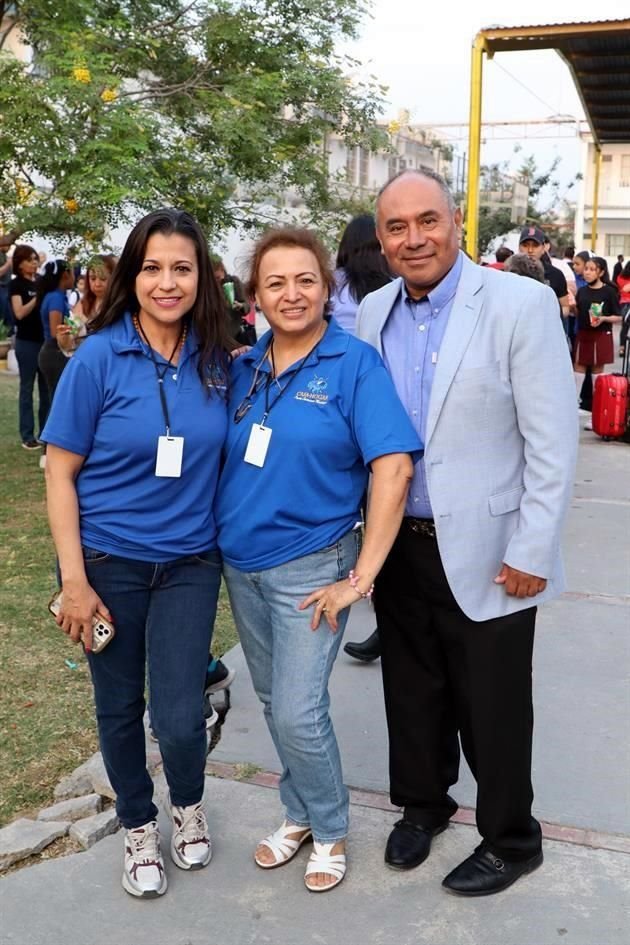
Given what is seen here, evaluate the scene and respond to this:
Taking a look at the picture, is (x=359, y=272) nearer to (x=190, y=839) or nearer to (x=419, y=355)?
(x=419, y=355)

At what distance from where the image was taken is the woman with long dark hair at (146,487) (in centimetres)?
260

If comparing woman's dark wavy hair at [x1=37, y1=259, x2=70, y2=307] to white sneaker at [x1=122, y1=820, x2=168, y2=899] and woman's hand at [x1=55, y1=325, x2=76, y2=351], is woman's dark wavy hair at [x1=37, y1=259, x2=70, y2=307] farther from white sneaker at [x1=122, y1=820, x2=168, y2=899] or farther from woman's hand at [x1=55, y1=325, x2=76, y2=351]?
white sneaker at [x1=122, y1=820, x2=168, y2=899]

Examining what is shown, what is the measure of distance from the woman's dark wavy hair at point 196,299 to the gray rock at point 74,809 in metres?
1.49

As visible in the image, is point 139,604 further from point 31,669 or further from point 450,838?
point 31,669

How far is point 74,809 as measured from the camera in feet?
10.7

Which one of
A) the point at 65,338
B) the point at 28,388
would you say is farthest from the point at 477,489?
the point at 28,388

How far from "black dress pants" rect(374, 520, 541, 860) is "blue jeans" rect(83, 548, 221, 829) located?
1.80 feet

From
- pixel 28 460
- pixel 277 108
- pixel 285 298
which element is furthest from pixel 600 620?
pixel 28 460

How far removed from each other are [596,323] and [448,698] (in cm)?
868

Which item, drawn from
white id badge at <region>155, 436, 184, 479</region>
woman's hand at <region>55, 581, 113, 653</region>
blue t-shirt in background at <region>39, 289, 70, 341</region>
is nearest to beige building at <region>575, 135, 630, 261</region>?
blue t-shirt in background at <region>39, 289, 70, 341</region>

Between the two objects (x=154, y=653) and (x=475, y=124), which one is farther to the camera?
(x=475, y=124)

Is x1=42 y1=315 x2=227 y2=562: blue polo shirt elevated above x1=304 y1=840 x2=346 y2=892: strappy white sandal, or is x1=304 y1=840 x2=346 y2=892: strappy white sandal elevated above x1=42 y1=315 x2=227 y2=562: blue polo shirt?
x1=42 y1=315 x2=227 y2=562: blue polo shirt

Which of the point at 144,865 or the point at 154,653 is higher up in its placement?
the point at 154,653

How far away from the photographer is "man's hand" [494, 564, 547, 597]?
264cm
